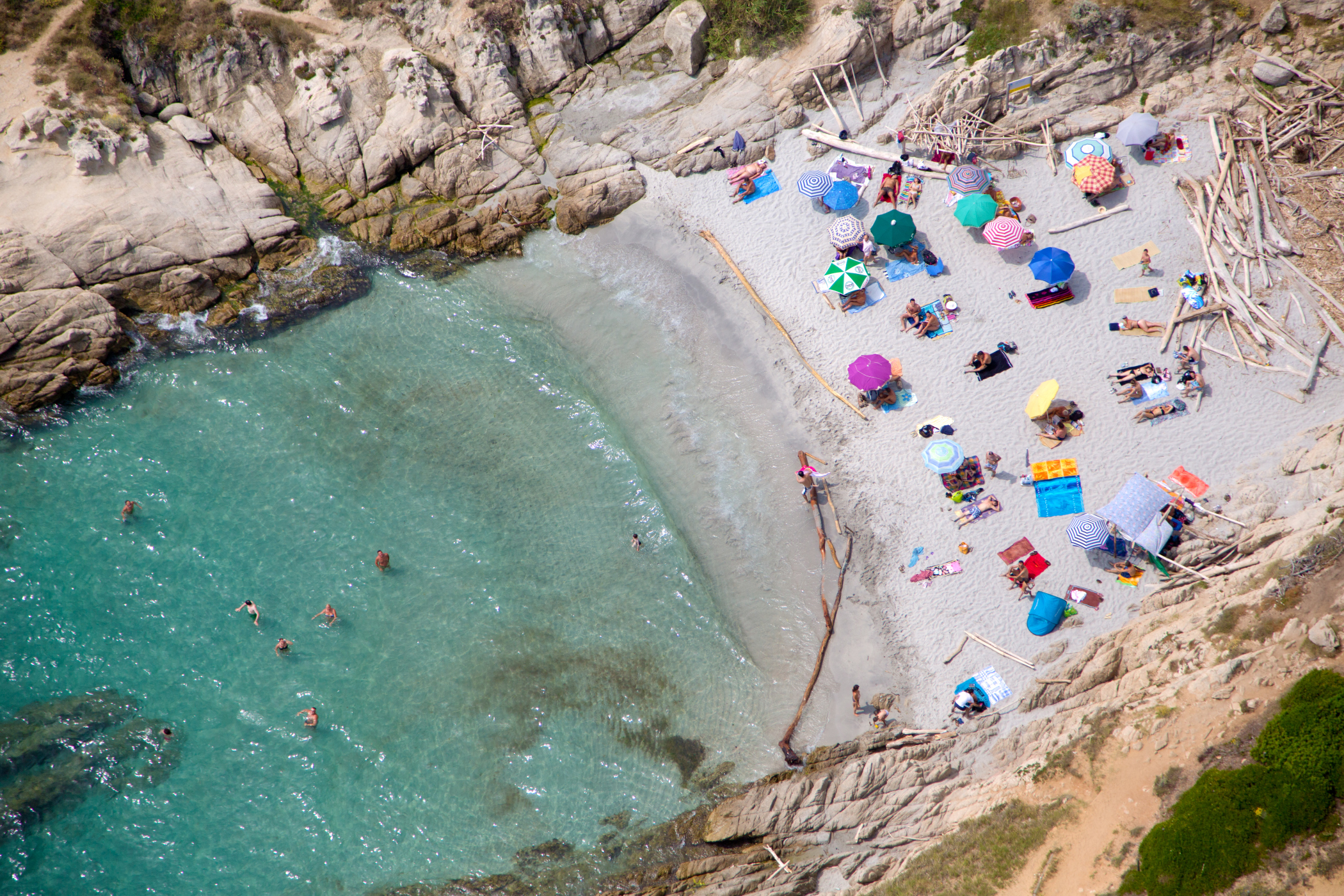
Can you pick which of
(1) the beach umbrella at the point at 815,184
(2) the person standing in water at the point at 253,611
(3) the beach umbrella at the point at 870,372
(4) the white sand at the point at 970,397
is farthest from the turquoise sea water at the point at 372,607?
(1) the beach umbrella at the point at 815,184

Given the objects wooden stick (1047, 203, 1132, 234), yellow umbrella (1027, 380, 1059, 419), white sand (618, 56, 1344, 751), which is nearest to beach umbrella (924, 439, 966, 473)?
white sand (618, 56, 1344, 751)

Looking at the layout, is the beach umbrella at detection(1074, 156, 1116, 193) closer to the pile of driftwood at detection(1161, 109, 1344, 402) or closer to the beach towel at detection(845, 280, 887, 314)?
the pile of driftwood at detection(1161, 109, 1344, 402)

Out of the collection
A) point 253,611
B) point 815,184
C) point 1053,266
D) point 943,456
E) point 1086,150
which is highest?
point 815,184

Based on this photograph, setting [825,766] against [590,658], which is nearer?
[825,766]

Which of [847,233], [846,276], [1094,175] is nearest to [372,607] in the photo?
[846,276]

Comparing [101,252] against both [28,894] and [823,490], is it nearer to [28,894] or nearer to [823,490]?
[28,894]

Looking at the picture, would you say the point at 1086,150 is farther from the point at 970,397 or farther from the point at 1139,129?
the point at 970,397

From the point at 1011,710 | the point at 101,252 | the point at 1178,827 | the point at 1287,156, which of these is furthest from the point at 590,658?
the point at 1287,156

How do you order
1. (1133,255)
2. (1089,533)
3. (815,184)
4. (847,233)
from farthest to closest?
(815,184)
(847,233)
(1133,255)
(1089,533)
